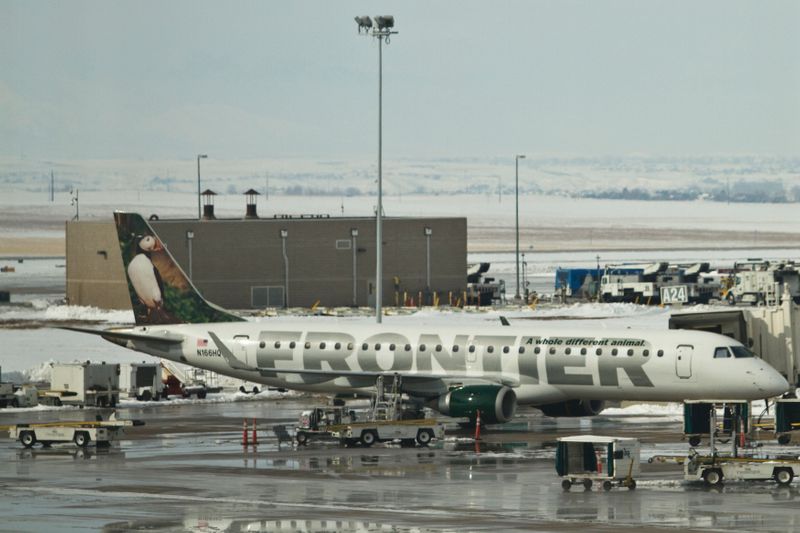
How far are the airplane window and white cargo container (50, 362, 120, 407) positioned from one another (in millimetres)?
23697

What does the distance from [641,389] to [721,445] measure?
6.29m

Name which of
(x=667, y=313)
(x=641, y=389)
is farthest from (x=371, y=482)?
(x=667, y=313)

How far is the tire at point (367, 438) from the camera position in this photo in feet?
164

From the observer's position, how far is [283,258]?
118 metres

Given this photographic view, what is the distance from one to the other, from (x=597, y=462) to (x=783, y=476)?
438 cm

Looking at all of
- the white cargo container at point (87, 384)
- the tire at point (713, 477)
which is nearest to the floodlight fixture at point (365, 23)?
the white cargo container at point (87, 384)

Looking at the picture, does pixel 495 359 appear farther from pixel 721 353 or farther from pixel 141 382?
pixel 141 382

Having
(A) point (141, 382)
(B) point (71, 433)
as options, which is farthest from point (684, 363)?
(A) point (141, 382)

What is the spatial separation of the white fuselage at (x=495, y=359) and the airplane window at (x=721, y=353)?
138 mm

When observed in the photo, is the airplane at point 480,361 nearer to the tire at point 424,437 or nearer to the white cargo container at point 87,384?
the white cargo container at point 87,384

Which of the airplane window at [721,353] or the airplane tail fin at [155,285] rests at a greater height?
the airplane tail fin at [155,285]

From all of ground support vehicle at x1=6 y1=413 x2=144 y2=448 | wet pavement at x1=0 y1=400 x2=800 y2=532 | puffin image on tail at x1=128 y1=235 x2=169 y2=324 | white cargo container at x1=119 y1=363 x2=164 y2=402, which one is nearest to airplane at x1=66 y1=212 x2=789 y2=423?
puffin image on tail at x1=128 y1=235 x2=169 y2=324

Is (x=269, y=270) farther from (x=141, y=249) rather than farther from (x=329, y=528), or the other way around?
(x=329, y=528)

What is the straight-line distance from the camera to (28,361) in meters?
83.2
